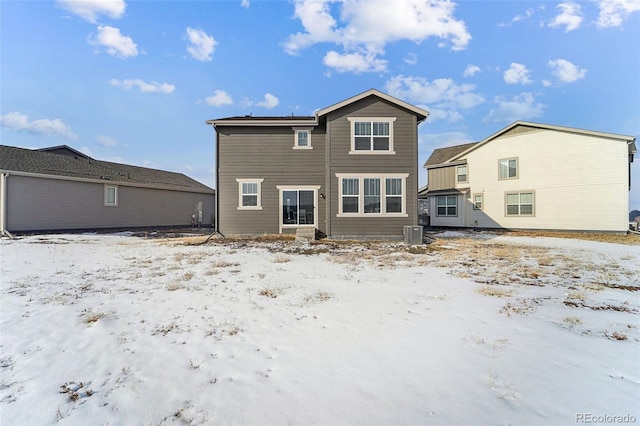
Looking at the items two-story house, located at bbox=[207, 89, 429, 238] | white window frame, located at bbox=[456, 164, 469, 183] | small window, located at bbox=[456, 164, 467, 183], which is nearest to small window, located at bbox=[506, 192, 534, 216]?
white window frame, located at bbox=[456, 164, 469, 183]

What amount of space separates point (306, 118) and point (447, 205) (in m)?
A: 15.1

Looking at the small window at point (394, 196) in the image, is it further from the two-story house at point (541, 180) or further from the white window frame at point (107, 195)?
the white window frame at point (107, 195)

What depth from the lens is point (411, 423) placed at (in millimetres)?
2285

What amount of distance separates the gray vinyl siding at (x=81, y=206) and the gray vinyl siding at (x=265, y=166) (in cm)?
1029

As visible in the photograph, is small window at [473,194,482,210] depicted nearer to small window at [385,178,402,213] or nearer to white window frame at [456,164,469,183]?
white window frame at [456,164,469,183]

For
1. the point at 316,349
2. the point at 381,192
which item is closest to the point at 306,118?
the point at 381,192

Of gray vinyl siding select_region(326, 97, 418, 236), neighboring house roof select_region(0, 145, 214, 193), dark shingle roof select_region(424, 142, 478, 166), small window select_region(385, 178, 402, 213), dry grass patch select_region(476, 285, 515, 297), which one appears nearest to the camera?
dry grass patch select_region(476, 285, 515, 297)

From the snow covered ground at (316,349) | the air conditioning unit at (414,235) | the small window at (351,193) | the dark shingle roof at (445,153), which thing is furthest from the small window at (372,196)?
the dark shingle roof at (445,153)

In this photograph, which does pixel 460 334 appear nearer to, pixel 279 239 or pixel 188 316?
pixel 188 316

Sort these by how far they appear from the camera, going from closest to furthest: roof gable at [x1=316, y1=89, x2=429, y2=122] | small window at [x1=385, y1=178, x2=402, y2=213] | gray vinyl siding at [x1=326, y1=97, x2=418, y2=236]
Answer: roof gable at [x1=316, y1=89, x2=429, y2=122] → gray vinyl siding at [x1=326, y1=97, x2=418, y2=236] → small window at [x1=385, y1=178, x2=402, y2=213]

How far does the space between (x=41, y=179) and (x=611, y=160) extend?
32662mm

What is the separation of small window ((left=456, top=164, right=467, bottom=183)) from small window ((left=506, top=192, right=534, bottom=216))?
3.46m

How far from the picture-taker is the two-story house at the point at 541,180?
17.3 m

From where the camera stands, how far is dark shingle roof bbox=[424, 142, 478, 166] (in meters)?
25.8
